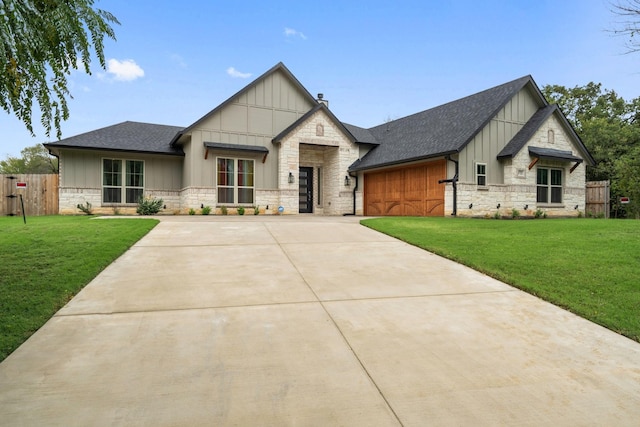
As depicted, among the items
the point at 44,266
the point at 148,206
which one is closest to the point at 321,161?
the point at 148,206

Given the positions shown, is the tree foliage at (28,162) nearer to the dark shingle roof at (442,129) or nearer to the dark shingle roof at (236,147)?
the dark shingle roof at (236,147)

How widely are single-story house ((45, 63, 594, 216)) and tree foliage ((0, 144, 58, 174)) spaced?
3386cm

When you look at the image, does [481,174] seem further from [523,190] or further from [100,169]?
[100,169]

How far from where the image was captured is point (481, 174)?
15.1m

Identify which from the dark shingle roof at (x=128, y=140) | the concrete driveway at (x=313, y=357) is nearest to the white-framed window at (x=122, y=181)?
the dark shingle roof at (x=128, y=140)

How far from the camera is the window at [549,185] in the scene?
1664cm

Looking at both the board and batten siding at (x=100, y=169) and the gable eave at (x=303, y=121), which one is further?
the gable eave at (x=303, y=121)

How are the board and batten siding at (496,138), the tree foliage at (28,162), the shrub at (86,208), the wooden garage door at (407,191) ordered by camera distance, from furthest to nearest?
the tree foliage at (28,162) < the shrub at (86,208) < the wooden garage door at (407,191) < the board and batten siding at (496,138)

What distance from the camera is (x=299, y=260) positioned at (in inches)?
244

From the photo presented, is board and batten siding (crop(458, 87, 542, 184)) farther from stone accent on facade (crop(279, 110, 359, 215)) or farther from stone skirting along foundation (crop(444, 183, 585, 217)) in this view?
stone accent on facade (crop(279, 110, 359, 215))

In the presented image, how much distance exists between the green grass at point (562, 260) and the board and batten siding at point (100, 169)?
11584 mm

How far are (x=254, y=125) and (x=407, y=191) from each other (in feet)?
25.3

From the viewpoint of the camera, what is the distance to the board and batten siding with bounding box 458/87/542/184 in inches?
583

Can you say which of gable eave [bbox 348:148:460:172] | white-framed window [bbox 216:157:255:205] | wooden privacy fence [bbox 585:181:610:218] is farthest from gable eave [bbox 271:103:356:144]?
wooden privacy fence [bbox 585:181:610:218]
